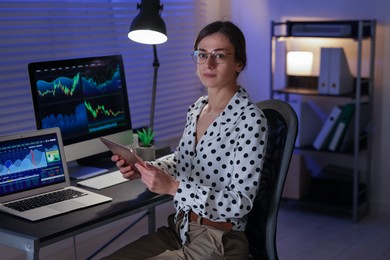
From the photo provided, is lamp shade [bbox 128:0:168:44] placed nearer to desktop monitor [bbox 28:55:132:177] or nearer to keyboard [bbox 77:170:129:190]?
desktop monitor [bbox 28:55:132:177]

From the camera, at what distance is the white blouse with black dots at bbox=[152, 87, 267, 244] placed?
79.9 inches

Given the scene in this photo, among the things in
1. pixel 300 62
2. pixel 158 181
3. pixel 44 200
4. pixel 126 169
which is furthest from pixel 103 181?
pixel 300 62

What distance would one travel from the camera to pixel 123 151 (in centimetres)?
228

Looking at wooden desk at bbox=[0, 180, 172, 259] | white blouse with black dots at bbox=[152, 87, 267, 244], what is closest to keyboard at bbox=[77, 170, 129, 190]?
wooden desk at bbox=[0, 180, 172, 259]

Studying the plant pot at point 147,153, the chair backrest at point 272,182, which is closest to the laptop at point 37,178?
the plant pot at point 147,153

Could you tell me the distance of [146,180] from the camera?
83.9 inches

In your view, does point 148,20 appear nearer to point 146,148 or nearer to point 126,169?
point 146,148

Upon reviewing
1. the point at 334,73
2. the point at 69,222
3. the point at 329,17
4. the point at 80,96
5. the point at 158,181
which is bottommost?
the point at 69,222

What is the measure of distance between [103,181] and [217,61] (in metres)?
0.68

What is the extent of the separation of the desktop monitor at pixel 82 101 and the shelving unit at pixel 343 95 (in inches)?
67.6

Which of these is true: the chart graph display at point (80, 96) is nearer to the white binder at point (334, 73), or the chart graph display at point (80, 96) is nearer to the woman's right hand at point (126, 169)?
the woman's right hand at point (126, 169)

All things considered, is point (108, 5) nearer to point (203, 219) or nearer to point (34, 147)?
point (34, 147)

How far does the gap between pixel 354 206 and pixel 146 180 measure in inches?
91.1

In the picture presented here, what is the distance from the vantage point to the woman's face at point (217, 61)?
2211 mm
